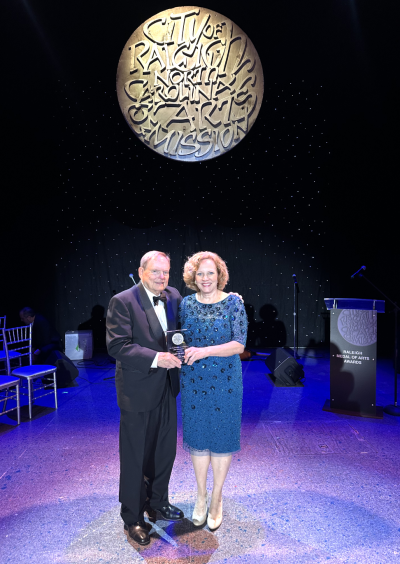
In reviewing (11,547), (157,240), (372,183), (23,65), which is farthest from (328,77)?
(11,547)

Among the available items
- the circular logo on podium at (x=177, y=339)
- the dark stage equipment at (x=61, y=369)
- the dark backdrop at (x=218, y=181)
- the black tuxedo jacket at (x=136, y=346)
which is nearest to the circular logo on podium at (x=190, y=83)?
the dark backdrop at (x=218, y=181)

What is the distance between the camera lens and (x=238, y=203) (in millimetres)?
6875

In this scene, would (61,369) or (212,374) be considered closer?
(212,374)

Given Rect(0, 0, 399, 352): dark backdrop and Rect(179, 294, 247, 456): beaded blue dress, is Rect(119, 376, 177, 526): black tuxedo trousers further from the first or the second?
Rect(0, 0, 399, 352): dark backdrop

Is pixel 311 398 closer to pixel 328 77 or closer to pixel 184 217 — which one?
pixel 184 217

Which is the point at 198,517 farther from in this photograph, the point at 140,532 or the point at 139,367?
the point at 139,367

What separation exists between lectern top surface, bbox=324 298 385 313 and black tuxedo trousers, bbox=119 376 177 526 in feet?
7.64

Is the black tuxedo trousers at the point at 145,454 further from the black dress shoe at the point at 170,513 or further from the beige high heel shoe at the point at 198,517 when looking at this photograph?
the beige high heel shoe at the point at 198,517

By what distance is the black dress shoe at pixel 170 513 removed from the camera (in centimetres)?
216

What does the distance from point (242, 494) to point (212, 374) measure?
105 centimetres

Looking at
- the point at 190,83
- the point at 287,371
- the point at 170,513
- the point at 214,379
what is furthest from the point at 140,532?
the point at 190,83

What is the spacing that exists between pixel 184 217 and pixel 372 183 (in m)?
3.56

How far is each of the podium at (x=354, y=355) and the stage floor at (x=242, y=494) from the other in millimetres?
184

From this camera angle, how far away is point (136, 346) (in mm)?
1885
